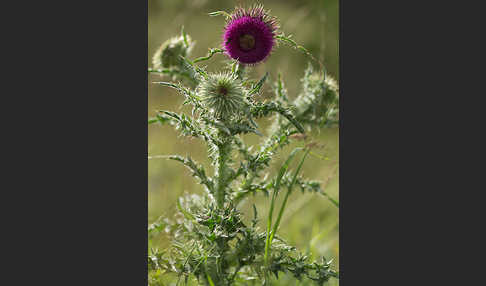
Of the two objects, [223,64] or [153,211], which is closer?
[223,64]

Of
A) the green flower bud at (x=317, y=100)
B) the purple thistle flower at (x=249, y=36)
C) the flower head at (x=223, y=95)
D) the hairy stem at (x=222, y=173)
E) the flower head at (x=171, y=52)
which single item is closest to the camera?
the flower head at (x=223, y=95)

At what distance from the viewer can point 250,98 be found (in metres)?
3.41

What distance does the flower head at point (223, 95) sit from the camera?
316cm

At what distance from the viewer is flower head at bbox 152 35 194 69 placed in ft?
12.9

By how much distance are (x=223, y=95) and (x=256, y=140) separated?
3.12 meters

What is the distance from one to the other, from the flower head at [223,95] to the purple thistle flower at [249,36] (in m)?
0.21

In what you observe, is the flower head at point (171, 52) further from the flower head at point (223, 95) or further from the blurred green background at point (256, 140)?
the flower head at point (223, 95)

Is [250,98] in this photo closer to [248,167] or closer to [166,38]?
[248,167]

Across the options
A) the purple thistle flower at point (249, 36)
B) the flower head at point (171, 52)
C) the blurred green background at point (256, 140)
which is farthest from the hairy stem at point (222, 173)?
the flower head at point (171, 52)

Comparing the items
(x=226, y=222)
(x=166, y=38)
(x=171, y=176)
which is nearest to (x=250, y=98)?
(x=226, y=222)

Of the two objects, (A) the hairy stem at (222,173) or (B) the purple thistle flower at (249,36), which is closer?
(B) the purple thistle flower at (249,36)

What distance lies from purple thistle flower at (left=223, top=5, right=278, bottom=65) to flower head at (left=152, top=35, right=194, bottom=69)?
0.78m

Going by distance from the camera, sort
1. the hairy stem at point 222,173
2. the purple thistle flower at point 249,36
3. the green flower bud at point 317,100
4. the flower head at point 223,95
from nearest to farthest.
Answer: the flower head at point 223,95 < the purple thistle flower at point 249,36 < the hairy stem at point 222,173 < the green flower bud at point 317,100

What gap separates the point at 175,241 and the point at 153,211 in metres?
1.09
